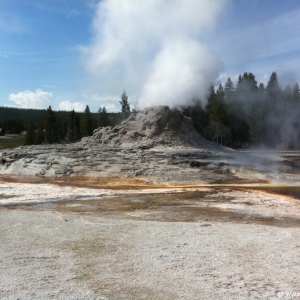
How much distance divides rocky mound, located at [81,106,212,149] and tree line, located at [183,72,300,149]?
785 inches

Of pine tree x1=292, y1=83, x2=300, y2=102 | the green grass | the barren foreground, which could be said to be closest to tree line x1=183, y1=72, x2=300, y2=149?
pine tree x1=292, y1=83, x2=300, y2=102

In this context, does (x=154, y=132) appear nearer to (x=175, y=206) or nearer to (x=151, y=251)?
(x=175, y=206)

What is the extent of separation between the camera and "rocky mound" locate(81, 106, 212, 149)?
22016mm

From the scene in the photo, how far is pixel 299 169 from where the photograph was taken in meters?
19.6

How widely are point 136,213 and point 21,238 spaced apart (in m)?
3.70

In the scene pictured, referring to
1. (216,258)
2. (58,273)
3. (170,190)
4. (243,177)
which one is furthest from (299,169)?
(58,273)

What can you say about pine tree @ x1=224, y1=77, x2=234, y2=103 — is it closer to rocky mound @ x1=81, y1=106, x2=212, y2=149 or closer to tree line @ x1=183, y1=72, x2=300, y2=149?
tree line @ x1=183, y1=72, x2=300, y2=149

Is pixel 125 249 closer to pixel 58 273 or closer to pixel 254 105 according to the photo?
pixel 58 273

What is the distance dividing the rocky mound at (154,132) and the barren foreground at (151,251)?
10.5m

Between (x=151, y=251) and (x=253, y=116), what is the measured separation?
42999 mm

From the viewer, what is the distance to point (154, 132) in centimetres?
2247

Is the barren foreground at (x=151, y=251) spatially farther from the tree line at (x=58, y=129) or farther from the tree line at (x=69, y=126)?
the tree line at (x=58, y=129)

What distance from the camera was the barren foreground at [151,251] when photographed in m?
4.84

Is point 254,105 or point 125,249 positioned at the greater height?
point 254,105
